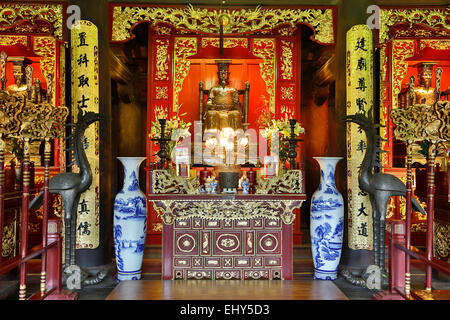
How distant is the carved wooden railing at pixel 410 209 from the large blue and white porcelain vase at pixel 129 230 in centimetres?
223

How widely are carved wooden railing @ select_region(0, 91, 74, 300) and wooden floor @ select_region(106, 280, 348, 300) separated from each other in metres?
0.57

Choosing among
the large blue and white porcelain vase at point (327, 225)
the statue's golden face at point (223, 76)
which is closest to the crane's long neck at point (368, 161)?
the large blue and white porcelain vase at point (327, 225)

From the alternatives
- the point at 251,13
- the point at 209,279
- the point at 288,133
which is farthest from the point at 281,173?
the point at 251,13

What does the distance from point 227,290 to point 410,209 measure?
166 cm

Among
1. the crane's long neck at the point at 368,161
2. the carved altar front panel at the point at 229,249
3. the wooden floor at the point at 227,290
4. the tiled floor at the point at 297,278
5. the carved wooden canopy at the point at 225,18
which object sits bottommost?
the tiled floor at the point at 297,278

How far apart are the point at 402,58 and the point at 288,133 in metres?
2.84

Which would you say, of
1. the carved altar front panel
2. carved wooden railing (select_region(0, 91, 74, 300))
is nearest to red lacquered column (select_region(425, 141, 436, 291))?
the carved altar front panel

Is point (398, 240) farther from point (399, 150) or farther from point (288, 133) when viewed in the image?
point (399, 150)

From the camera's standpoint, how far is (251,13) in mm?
4527

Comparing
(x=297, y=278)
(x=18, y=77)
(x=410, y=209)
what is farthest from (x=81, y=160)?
(x=18, y=77)

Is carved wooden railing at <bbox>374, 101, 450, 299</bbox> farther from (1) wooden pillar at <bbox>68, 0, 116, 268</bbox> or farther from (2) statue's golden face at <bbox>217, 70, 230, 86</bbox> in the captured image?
(2) statue's golden face at <bbox>217, 70, 230, 86</bbox>

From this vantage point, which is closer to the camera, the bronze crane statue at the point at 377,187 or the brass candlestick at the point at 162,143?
the bronze crane statue at the point at 377,187

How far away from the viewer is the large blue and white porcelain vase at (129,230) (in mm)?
→ 3824

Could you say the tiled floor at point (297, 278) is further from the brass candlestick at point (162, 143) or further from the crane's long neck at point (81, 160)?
the brass candlestick at point (162, 143)
